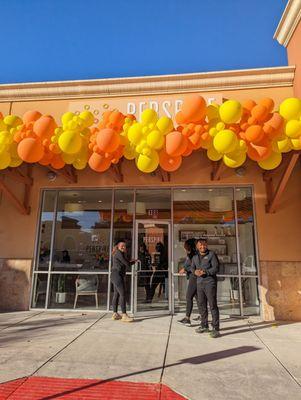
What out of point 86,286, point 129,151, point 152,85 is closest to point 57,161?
point 129,151

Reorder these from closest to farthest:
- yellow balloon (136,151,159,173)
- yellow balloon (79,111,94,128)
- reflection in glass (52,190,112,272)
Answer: yellow balloon (136,151,159,173)
yellow balloon (79,111,94,128)
reflection in glass (52,190,112,272)

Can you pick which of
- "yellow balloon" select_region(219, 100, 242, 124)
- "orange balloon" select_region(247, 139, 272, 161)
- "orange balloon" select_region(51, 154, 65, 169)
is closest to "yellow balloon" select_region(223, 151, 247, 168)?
"orange balloon" select_region(247, 139, 272, 161)

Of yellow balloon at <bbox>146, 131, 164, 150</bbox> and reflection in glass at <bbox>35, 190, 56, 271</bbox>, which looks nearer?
yellow balloon at <bbox>146, 131, 164, 150</bbox>

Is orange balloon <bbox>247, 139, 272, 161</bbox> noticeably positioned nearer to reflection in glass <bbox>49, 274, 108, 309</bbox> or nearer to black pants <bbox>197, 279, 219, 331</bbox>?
black pants <bbox>197, 279, 219, 331</bbox>

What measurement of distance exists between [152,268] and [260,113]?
174 inches

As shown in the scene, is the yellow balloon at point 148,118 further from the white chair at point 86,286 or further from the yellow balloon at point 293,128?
the white chair at point 86,286

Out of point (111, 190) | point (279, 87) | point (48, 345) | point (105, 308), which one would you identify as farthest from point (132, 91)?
point (48, 345)

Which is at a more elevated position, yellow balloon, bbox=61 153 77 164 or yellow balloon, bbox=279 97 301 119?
yellow balloon, bbox=279 97 301 119

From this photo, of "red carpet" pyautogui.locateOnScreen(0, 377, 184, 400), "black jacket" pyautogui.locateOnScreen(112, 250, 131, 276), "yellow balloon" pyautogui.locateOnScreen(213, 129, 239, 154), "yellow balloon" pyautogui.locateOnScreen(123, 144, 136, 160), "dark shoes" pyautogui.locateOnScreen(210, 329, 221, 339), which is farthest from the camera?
"black jacket" pyautogui.locateOnScreen(112, 250, 131, 276)

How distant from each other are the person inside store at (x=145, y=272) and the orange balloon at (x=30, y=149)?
3.56 m

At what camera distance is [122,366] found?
3.97 metres

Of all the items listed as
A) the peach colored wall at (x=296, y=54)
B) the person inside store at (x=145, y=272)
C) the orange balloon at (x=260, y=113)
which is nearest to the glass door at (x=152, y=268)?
the person inside store at (x=145, y=272)

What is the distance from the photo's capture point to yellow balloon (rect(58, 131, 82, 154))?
5547mm

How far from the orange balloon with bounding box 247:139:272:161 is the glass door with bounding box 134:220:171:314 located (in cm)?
312
